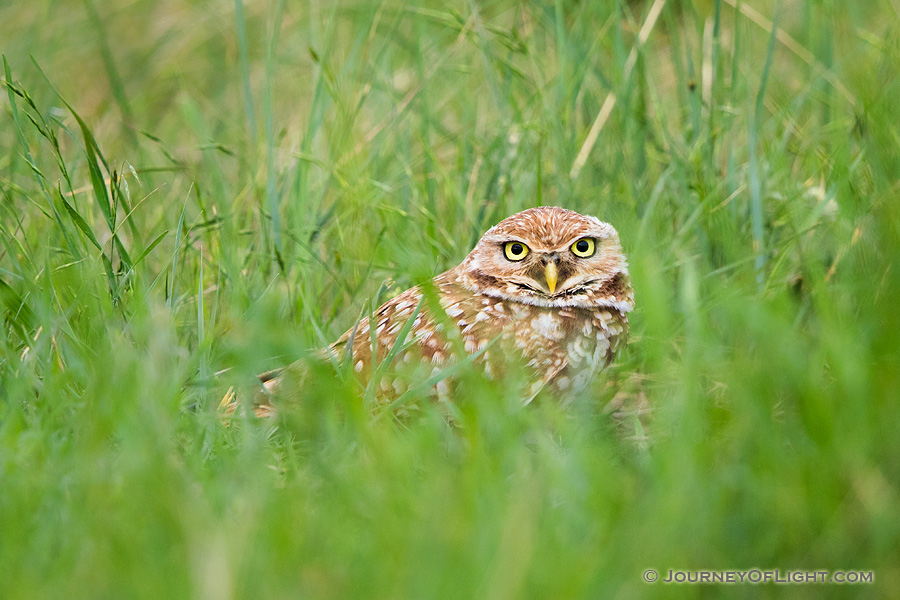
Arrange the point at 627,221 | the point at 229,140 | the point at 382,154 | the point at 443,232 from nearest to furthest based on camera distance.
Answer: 1. the point at 627,221
2. the point at 443,232
3. the point at 382,154
4. the point at 229,140

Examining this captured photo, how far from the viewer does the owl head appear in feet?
8.57

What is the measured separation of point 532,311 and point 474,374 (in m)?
0.65

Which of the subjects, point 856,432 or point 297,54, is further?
point 297,54

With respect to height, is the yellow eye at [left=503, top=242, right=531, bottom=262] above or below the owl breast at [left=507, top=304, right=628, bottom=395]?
above

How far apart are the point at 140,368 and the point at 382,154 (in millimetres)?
2105

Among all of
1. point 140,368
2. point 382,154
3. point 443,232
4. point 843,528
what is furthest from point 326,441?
point 382,154

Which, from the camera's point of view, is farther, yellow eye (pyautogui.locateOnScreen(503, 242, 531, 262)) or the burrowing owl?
yellow eye (pyautogui.locateOnScreen(503, 242, 531, 262))

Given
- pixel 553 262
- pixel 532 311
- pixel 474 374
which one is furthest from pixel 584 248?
pixel 474 374

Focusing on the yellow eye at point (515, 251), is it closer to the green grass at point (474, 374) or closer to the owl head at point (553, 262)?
the owl head at point (553, 262)

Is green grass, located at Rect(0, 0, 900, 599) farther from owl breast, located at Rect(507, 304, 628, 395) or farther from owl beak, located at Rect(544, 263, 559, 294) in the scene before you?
owl beak, located at Rect(544, 263, 559, 294)

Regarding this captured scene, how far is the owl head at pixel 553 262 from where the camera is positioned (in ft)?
8.57

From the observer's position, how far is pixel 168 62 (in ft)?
20.2

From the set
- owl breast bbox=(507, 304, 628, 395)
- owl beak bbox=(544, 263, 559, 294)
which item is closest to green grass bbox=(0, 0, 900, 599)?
owl breast bbox=(507, 304, 628, 395)

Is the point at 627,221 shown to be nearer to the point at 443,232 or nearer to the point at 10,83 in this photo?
the point at 443,232
